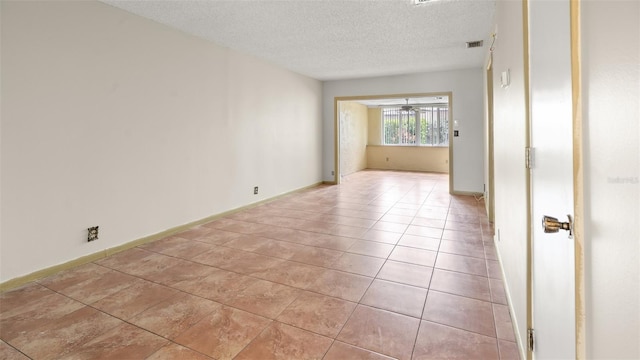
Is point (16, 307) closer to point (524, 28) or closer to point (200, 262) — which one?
point (200, 262)

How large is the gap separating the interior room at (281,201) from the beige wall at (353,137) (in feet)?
12.0

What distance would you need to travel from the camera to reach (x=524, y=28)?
1.47m

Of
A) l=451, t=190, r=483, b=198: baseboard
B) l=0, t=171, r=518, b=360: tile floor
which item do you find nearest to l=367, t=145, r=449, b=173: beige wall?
l=451, t=190, r=483, b=198: baseboard

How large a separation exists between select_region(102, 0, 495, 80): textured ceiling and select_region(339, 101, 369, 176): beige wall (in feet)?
12.8

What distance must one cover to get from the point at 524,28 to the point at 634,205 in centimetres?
127

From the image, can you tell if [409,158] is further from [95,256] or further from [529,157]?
[529,157]

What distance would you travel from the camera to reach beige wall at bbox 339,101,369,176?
941 cm

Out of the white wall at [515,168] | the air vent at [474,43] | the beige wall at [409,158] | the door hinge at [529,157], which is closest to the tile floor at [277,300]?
the white wall at [515,168]

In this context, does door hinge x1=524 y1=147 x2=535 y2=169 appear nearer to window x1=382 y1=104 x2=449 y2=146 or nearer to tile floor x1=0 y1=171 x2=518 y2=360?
tile floor x1=0 y1=171 x2=518 y2=360

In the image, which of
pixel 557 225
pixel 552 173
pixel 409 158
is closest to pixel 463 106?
pixel 409 158

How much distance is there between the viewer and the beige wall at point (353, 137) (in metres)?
9.41

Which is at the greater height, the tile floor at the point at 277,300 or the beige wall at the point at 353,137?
the beige wall at the point at 353,137

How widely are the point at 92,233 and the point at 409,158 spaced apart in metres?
9.34

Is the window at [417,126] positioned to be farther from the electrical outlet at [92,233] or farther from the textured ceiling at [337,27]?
the electrical outlet at [92,233]
